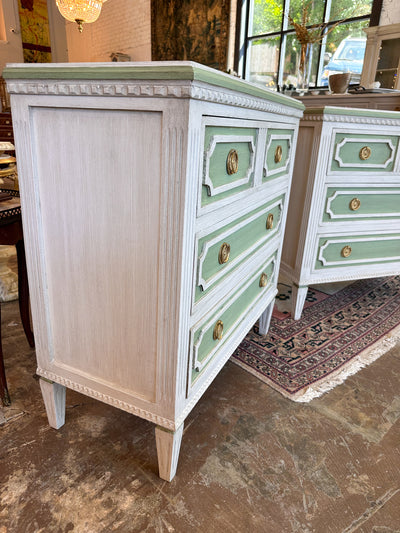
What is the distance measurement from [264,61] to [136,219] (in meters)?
6.09

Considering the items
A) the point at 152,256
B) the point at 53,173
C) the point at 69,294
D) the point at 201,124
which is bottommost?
the point at 69,294

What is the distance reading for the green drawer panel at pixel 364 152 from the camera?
5.95 feet

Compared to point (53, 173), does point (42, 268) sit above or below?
below

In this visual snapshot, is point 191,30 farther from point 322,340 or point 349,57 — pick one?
point 322,340

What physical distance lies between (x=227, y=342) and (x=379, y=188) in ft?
4.41

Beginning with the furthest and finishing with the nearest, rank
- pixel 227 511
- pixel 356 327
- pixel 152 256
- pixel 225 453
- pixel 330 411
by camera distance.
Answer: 1. pixel 356 327
2. pixel 330 411
3. pixel 225 453
4. pixel 227 511
5. pixel 152 256

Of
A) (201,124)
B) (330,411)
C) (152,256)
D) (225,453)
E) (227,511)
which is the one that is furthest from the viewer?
(330,411)

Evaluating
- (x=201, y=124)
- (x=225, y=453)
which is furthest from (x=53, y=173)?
(x=225, y=453)

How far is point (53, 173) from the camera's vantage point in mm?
940

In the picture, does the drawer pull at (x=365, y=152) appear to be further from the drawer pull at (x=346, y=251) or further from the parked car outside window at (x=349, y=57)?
the parked car outside window at (x=349, y=57)

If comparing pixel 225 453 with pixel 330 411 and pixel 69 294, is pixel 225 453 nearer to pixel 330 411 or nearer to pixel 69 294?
pixel 330 411

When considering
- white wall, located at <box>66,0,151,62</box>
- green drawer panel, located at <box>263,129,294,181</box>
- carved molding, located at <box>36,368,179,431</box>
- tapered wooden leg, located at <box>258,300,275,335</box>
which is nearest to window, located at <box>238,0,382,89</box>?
white wall, located at <box>66,0,151,62</box>

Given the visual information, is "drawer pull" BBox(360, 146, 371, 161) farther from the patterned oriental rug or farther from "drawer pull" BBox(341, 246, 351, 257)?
the patterned oriental rug

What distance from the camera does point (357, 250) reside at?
2.12 metres
